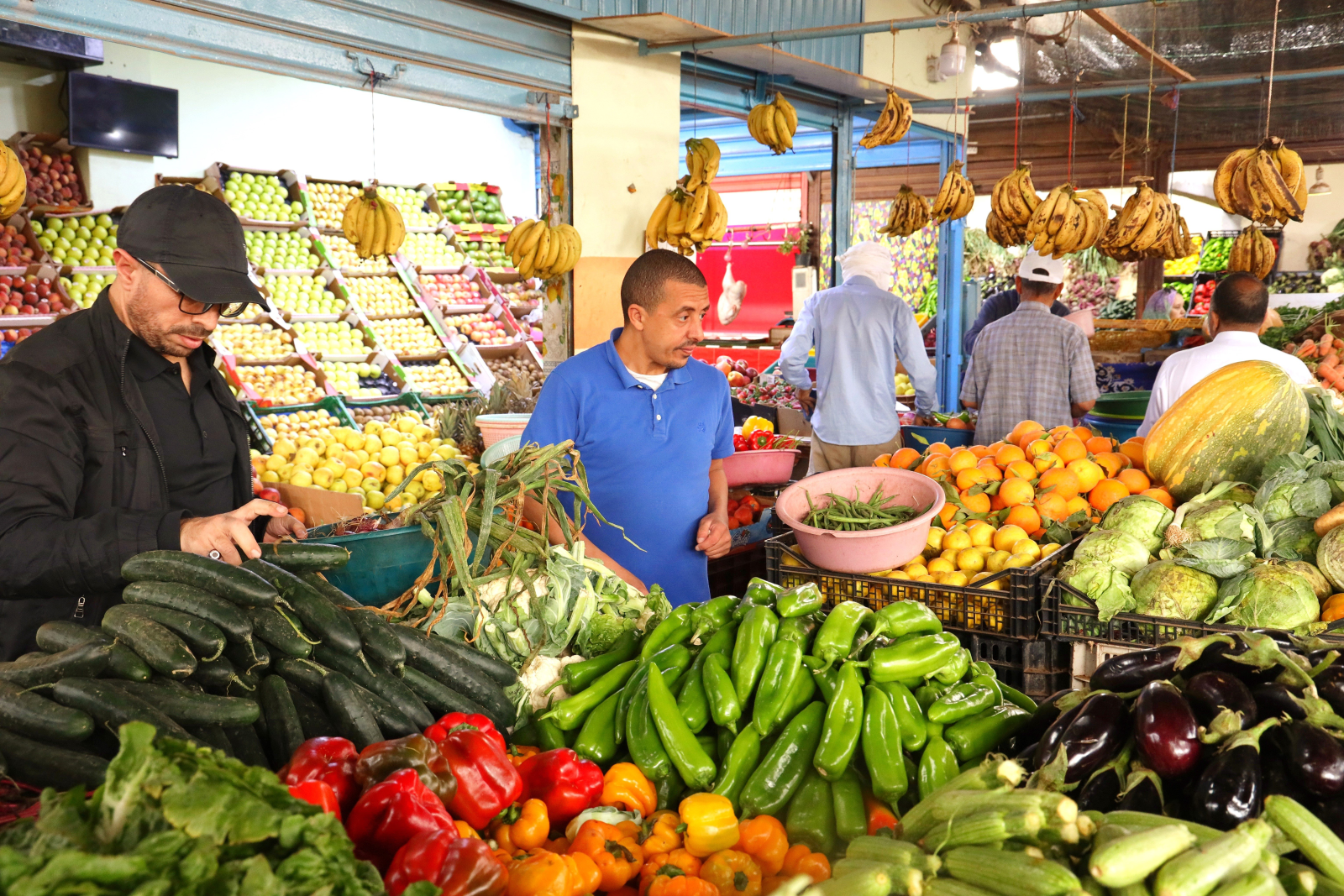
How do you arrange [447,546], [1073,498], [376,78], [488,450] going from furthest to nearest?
1. [376,78]
2. [1073,498]
3. [488,450]
4. [447,546]

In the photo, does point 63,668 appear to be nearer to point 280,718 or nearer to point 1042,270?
point 280,718

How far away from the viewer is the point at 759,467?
507 cm

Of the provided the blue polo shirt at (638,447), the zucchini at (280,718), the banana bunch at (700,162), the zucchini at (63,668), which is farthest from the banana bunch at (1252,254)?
the zucchini at (63,668)

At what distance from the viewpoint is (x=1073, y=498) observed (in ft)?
12.3

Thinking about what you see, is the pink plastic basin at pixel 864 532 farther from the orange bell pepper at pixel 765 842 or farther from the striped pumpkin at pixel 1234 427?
the orange bell pepper at pixel 765 842

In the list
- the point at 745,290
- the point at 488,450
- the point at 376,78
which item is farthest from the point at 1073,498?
the point at 745,290

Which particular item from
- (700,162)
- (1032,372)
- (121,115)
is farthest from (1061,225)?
(121,115)

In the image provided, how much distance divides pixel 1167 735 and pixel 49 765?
1808 millimetres

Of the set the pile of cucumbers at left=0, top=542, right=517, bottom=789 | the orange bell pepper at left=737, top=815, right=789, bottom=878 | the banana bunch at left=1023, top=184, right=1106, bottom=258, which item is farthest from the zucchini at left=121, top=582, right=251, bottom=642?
the banana bunch at left=1023, top=184, right=1106, bottom=258

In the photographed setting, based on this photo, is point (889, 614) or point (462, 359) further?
point (462, 359)

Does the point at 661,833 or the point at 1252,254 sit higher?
the point at 1252,254

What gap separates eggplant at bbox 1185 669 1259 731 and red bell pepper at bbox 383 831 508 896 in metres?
1.23

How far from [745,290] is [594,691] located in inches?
456

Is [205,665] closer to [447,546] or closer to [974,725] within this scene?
[447,546]
